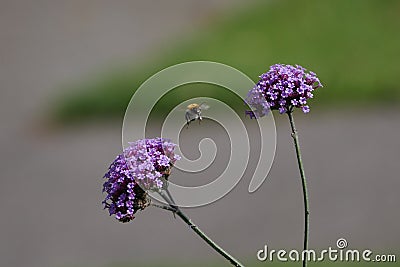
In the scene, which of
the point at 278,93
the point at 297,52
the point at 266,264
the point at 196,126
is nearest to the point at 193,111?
the point at 278,93

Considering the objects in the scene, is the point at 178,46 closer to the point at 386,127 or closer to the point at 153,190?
the point at 386,127

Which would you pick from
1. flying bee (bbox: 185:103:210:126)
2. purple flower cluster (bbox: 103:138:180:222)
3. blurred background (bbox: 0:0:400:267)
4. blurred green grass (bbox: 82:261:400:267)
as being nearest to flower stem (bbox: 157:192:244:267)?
purple flower cluster (bbox: 103:138:180:222)

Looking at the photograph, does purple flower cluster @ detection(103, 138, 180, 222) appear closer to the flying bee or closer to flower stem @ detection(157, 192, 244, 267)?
flower stem @ detection(157, 192, 244, 267)

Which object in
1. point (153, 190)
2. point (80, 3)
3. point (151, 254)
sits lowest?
point (153, 190)

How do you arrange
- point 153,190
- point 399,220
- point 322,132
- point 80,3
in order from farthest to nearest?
point 80,3 → point 322,132 → point 399,220 → point 153,190

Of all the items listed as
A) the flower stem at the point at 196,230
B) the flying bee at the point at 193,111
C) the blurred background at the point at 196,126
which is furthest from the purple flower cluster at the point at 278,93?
the blurred background at the point at 196,126

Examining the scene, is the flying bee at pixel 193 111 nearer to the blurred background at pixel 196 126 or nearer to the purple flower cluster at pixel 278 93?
the purple flower cluster at pixel 278 93

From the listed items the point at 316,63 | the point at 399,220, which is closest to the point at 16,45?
the point at 316,63

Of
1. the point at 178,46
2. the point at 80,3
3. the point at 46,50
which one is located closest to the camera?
the point at 178,46

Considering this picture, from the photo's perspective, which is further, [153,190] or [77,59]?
[77,59]
